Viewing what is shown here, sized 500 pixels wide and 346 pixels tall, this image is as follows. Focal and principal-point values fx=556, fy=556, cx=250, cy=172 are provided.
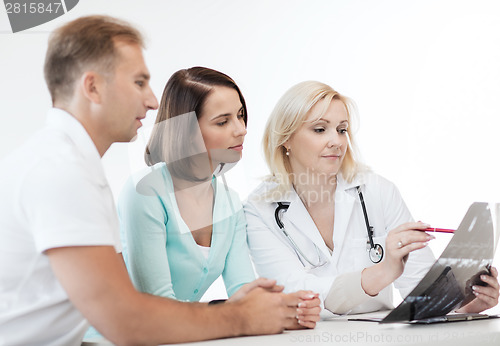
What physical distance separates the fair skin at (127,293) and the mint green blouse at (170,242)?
312mm

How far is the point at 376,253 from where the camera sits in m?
1.72

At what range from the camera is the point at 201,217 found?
1.60 metres

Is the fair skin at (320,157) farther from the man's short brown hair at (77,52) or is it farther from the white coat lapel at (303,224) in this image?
the man's short brown hair at (77,52)

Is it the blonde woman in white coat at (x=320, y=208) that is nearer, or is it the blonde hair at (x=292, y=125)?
the blonde woman in white coat at (x=320, y=208)

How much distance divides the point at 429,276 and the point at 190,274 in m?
0.70

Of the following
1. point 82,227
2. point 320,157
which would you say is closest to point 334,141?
point 320,157

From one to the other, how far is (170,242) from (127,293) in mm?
589

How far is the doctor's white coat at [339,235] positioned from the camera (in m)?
1.72

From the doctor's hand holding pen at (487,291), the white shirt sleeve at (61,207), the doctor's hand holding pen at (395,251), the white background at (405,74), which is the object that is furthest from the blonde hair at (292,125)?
the white shirt sleeve at (61,207)

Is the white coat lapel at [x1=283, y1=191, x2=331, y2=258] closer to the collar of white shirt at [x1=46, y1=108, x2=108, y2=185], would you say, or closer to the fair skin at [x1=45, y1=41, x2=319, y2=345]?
the fair skin at [x1=45, y1=41, x2=319, y2=345]

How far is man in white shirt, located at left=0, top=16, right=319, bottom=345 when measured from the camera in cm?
91

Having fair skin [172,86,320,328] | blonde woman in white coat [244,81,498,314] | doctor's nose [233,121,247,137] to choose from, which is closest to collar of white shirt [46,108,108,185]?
fair skin [172,86,320,328]

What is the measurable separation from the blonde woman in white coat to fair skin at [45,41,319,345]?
0.45 meters

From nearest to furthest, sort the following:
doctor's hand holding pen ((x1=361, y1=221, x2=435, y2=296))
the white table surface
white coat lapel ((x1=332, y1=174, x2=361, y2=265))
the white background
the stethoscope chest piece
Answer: the white table surface → doctor's hand holding pen ((x1=361, y1=221, x2=435, y2=296)) → the stethoscope chest piece → white coat lapel ((x1=332, y1=174, x2=361, y2=265)) → the white background
